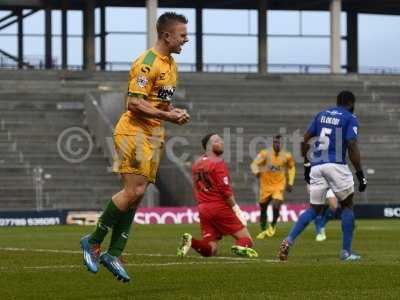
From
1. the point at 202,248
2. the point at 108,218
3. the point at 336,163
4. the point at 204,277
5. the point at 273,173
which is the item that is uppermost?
the point at 336,163

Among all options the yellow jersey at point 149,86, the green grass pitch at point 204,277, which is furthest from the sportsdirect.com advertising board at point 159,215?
the yellow jersey at point 149,86

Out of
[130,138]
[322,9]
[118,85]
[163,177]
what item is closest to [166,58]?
[130,138]

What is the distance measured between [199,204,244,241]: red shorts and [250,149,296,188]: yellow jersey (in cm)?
1096

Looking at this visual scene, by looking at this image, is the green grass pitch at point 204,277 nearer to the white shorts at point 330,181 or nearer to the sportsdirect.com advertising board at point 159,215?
the white shorts at point 330,181

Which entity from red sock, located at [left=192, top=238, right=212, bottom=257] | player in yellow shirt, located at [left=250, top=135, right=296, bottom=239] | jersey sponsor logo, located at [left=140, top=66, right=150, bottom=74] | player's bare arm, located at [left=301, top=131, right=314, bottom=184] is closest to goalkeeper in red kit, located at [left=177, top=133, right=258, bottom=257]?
red sock, located at [left=192, top=238, right=212, bottom=257]

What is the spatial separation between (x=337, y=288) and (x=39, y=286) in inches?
106

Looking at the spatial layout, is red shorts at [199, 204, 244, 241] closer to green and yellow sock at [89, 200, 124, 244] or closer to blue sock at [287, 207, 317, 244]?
blue sock at [287, 207, 317, 244]

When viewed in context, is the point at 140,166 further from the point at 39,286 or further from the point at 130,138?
the point at 39,286

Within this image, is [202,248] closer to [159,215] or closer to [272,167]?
[272,167]

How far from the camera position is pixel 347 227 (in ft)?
56.5

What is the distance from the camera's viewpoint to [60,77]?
54812 millimetres

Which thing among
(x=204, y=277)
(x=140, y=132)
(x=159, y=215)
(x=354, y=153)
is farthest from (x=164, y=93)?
(x=159, y=215)

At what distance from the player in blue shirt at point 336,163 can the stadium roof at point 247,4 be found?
135ft

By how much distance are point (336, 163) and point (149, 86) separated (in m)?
5.71
